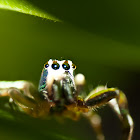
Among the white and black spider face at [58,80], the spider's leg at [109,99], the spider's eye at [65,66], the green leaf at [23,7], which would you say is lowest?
the green leaf at [23,7]

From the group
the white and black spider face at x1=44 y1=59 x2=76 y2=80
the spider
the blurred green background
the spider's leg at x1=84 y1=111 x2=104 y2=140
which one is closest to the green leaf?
the blurred green background

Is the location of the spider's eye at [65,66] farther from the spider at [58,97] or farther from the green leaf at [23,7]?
the green leaf at [23,7]

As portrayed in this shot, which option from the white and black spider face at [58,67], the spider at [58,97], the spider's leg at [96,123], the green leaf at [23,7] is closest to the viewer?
the green leaf at [23,7]

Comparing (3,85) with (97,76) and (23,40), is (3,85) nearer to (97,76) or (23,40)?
(23,40)

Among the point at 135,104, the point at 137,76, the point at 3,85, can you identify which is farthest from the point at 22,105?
the point at 135,104

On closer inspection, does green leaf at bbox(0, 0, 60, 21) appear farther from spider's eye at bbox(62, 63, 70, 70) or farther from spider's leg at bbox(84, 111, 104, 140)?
spider's leg at bbox(84, 111, 104, 140)

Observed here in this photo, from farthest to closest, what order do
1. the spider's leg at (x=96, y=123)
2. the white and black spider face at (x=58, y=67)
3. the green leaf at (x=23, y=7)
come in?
the spider's leg at (x=96, y=123) < the white and black spider face at (x=58, y=67) < the green leaf at (x=23, y=7)

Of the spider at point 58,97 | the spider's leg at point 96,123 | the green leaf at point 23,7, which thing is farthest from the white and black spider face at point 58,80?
the spider's leg at point 96,123
